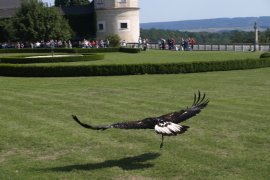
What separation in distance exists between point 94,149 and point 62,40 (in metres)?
57.8

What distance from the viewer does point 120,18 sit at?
2926 inches

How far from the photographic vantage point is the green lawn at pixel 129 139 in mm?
9336

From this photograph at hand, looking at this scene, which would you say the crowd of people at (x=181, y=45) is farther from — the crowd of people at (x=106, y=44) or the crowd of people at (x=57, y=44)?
the crowd of people at (x=57, y=44)

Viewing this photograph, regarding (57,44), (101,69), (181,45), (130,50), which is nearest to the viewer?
(101,69)

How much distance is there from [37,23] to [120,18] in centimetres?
1344

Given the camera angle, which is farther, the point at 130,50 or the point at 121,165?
the point at 130,50

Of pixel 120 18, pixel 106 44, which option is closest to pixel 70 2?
pixel 120 18

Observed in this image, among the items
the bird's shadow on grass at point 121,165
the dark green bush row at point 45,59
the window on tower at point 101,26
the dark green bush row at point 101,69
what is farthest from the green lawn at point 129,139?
the window on tower at point 101,26

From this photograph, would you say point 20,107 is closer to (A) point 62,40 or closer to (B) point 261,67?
(B) point 261,67

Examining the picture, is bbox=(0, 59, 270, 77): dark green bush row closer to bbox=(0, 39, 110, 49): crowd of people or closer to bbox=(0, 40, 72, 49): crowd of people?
bbox=(0, 40, 72, 49): crowd of people

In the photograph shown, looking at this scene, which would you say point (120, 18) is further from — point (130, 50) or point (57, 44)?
point (130, 50)

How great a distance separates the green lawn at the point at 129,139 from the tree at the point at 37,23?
46146mm

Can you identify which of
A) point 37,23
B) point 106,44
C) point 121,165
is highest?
point 37,23

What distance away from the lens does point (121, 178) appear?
349 inches
